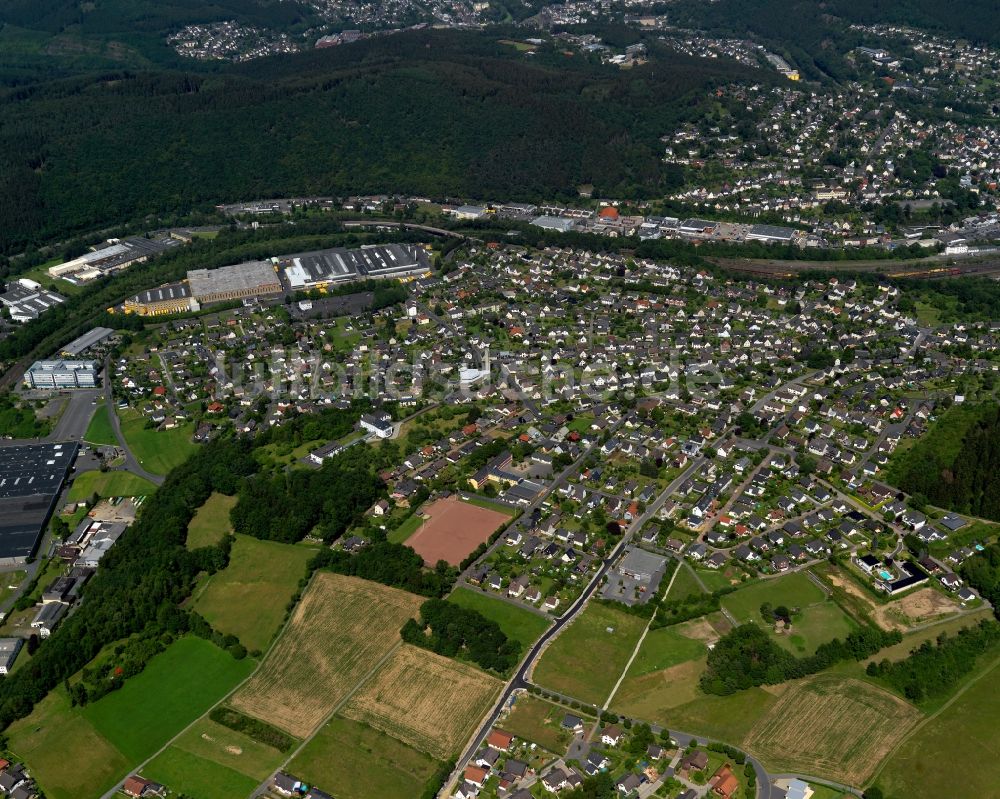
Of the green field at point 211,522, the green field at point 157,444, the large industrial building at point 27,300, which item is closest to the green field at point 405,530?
the green field at point 211,522

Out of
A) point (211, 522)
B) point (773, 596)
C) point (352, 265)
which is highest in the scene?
point (352, 265)

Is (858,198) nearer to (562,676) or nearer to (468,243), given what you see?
(468,243)

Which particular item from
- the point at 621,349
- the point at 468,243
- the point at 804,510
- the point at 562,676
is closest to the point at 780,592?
the point at 804,510

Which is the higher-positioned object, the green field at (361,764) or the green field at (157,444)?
the green field at (361,764)

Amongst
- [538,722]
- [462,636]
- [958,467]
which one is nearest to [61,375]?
[462,636]

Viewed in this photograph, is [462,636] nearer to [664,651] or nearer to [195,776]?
[664,651]

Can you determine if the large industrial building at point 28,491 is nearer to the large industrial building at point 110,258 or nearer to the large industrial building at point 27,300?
the large industrial building at point 27,300
